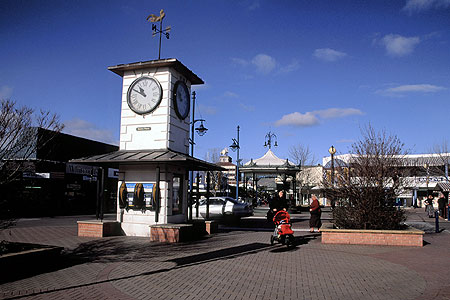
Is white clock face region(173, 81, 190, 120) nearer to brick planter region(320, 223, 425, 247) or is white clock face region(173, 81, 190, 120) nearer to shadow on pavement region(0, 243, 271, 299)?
shadow on pavement region(0, 243, 271, 299)

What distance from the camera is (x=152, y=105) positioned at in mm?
14195

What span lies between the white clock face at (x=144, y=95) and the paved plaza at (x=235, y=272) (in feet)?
16.4

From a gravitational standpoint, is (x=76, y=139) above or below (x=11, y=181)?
above

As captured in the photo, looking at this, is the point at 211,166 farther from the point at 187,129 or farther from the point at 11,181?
the point at 11,181

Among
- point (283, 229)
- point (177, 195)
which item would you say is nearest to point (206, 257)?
point (283, 229)

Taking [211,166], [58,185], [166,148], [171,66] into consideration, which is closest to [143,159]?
[166,148]

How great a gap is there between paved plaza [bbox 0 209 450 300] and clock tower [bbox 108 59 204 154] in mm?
3950

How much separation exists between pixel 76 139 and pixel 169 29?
19.0 m

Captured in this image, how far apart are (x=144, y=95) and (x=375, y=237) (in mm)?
9527

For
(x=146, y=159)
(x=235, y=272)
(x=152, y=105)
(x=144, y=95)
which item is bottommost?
(x=235, y=272)

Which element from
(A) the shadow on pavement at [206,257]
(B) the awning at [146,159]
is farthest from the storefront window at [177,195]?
(A) the shadow on pavement at [206,257]

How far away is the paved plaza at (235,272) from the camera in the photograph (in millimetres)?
6543

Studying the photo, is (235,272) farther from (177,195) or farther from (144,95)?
(144,95)

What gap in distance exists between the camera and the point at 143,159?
12742 millimetres
